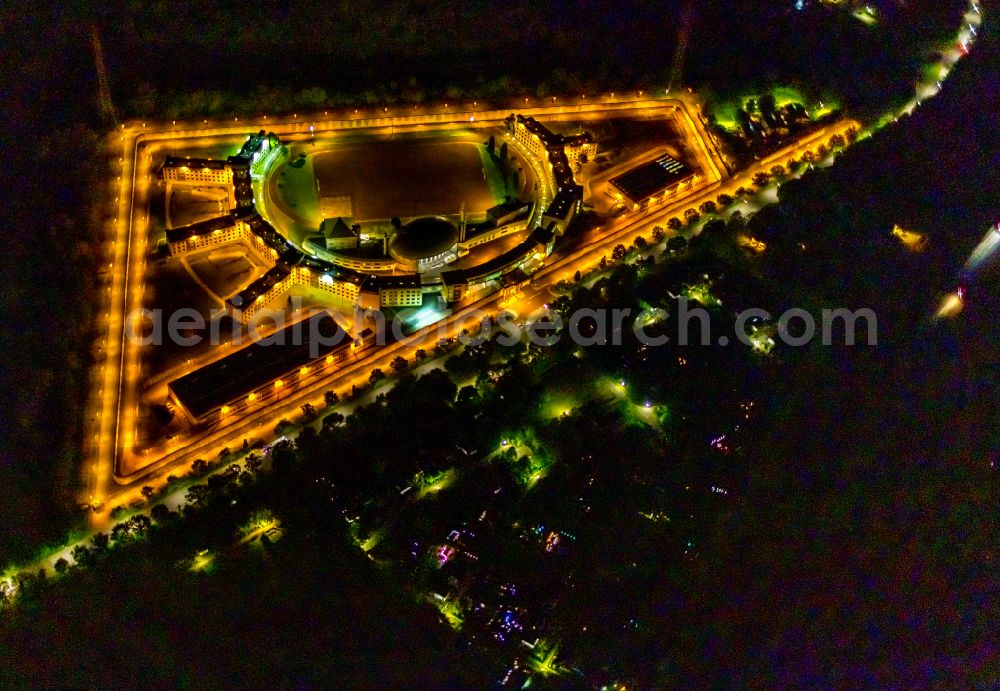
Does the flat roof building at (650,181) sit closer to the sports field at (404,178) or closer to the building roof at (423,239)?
the sports field at (404,178)

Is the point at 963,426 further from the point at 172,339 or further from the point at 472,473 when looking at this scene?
the point at 172,339

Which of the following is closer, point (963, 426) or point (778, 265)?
point (963, 426)

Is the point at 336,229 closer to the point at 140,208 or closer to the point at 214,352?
the point at 214,352

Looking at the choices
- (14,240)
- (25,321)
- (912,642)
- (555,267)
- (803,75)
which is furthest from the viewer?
(803,75)

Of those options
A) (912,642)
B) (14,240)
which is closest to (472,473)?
(912,642)

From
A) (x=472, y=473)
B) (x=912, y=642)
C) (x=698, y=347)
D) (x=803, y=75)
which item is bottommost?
(x=912, y=642)

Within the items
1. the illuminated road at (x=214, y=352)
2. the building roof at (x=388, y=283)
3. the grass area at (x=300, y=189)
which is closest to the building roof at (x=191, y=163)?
the illuminated road at (x=214, y=352)

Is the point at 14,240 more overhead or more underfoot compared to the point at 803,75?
more underfoot
